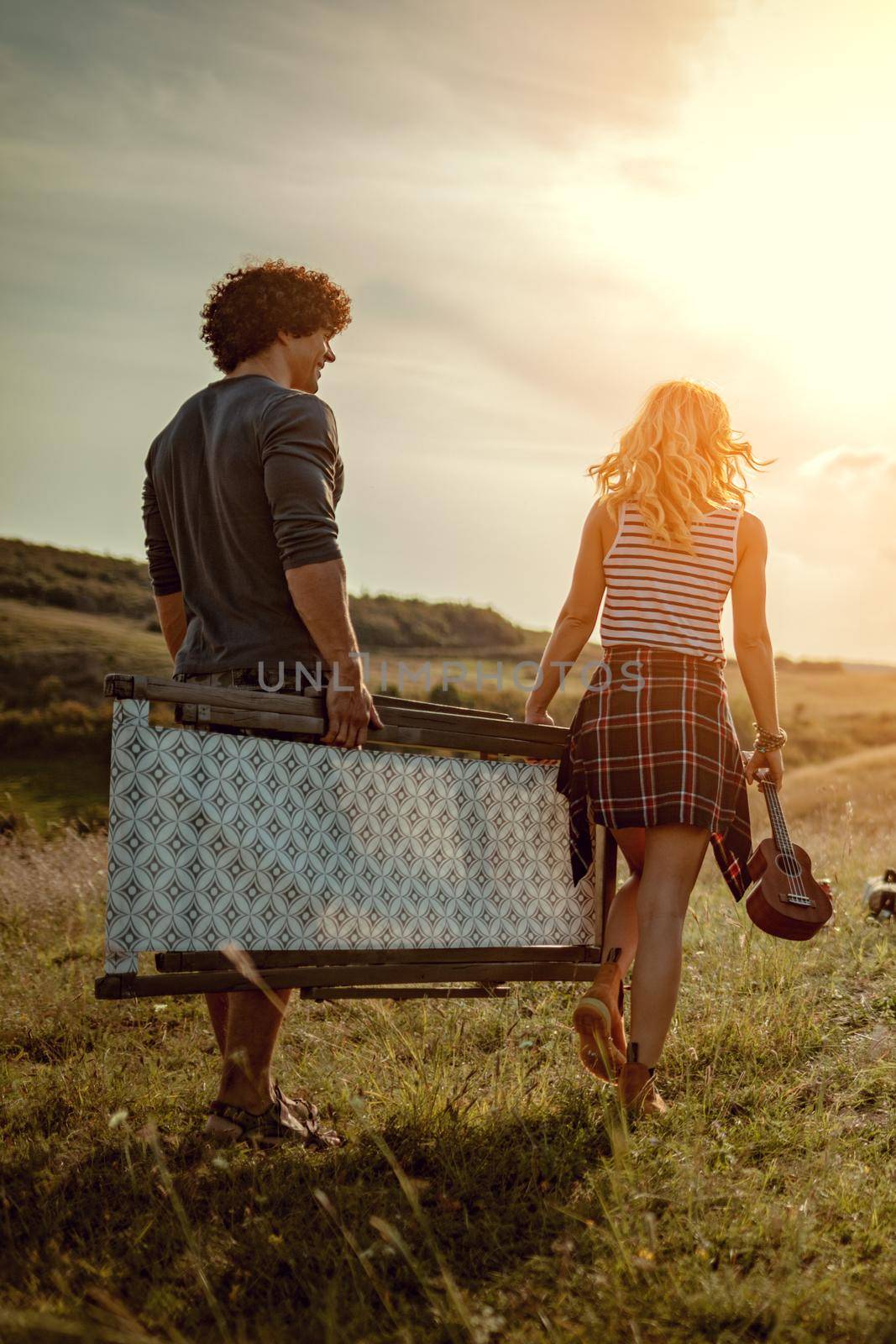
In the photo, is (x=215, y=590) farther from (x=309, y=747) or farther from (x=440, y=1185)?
(x=440, y=1185)

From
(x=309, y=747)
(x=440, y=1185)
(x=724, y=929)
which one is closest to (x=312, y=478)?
(x=309, y=747)

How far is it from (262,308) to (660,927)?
2.42 metres

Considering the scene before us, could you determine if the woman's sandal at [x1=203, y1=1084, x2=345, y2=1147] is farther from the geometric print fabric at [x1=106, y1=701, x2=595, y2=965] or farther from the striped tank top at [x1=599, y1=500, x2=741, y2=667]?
the striped tank top at [x1=599, y1=500, x2=741, y2=667]

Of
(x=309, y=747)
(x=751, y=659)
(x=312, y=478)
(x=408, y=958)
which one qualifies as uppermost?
(x=312, y=478)

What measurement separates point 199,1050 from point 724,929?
9.81 feet

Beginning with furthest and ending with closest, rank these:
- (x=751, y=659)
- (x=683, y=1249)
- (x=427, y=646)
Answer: (x=427, y=646), (x=751, y=659), (x=683, y=1249)

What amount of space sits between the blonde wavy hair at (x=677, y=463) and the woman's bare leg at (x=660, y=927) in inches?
38.5

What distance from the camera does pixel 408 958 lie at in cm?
345

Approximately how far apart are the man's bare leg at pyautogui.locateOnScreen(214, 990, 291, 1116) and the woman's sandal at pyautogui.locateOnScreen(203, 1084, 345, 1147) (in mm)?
26

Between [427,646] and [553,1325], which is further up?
[427,646]

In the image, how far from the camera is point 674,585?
11.9ft

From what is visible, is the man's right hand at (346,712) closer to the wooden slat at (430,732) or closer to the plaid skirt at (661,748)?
the wooden slat at (430,732)

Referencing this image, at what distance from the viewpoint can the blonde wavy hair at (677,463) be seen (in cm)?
360

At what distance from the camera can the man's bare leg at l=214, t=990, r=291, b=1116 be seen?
10.8ft
